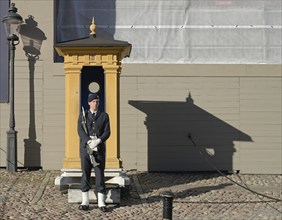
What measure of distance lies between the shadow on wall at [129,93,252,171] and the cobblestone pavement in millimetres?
506

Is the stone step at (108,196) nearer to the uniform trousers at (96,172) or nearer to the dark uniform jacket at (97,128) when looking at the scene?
the uniform trousers at (96,172)

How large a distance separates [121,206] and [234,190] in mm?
2535

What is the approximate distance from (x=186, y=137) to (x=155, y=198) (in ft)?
10.4

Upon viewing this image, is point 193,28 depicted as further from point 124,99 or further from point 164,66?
point 124,99

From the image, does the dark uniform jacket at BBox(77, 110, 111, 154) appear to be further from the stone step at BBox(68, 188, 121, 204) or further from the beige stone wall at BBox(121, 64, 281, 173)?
the beige stone wall at BBox(121, 64, 281, 173)

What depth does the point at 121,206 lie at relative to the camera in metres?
7.88

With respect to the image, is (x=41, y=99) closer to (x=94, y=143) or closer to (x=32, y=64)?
(x=32, y=64)

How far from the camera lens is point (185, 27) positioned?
11891 millimetres

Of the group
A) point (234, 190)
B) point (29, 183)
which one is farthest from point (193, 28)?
point (29, 183)

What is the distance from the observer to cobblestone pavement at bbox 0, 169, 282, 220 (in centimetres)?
743

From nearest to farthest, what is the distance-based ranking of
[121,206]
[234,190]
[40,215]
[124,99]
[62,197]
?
1. [40,215]
2. [121,206]
3. [62,197]
4. [234,190]
5. [124,99]

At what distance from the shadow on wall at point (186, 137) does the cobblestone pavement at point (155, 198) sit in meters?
0.51

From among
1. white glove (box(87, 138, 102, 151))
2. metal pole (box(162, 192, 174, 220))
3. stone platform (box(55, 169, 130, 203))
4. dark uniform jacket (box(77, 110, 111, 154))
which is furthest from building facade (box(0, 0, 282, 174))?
metal pole (box(162, 192, 174, 220))

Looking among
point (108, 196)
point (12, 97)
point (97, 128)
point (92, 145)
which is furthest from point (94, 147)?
point (12, 97)
